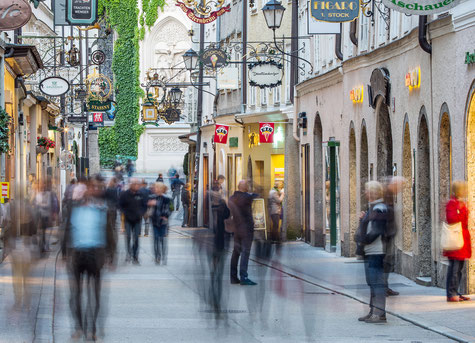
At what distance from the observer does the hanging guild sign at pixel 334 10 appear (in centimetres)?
2095

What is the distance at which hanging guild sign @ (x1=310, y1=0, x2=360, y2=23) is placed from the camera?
20953 millimetres

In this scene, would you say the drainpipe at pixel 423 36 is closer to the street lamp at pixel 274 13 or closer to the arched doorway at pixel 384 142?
the arched doorway at pixel 384 142

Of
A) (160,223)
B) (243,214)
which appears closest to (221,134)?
(160,223)

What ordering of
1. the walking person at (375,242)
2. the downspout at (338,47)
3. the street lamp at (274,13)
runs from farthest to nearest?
the street lamp at (274,13), the downspout at (338,47), the walking person at (375,242)

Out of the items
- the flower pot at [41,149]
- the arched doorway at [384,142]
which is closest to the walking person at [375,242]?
the arched doorway at [384,142]

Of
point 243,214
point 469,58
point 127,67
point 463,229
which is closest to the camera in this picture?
point 463,229

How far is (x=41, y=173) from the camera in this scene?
42.8 m

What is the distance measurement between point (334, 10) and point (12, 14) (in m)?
6.24

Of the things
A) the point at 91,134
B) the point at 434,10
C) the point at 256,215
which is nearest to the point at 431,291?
the point at 434,10

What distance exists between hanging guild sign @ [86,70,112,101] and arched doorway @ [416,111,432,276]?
90.5 feet

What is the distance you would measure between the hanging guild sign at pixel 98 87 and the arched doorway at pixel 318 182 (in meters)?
16.1

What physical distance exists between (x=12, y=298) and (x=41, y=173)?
2693cm

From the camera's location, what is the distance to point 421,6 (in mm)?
15039

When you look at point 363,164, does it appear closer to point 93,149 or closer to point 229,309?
point 229,309
